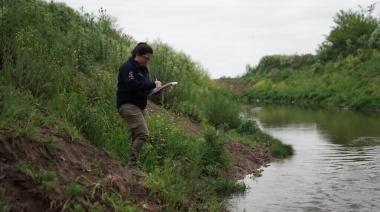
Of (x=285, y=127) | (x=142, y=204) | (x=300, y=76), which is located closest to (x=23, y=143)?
(x=142, y=204)

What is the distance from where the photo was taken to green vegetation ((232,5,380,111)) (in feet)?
120

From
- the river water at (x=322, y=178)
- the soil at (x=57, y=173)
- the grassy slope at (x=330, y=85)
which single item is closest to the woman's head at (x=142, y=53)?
the soil at (x=57, y=173)

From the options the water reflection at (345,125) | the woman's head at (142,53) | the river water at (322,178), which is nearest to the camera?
the woman's head at (142,53)

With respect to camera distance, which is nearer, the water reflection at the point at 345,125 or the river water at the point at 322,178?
the river water at the point at 322,178

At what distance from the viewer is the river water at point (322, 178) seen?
897 cm

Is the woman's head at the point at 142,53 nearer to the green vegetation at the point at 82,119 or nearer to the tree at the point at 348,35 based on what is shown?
the green vegetation at the point at 82,119

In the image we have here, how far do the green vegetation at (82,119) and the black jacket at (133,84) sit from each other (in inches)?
32.7

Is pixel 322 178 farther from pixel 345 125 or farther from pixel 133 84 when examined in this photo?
pixel 345 125

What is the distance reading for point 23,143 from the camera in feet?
20.1

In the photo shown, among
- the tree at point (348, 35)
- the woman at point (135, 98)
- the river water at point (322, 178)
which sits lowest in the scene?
the river water at point (322, 178)

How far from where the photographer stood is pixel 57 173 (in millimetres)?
6113

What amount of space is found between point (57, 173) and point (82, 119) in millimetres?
2157

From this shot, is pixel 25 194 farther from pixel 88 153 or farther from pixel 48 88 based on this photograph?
pixel 48 88

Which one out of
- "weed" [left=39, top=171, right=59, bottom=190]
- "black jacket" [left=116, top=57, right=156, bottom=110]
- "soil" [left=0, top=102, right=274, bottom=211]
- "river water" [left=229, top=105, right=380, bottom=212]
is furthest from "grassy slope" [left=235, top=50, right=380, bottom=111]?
"weed" [left=39, top=171, right=59, bottom=190]
